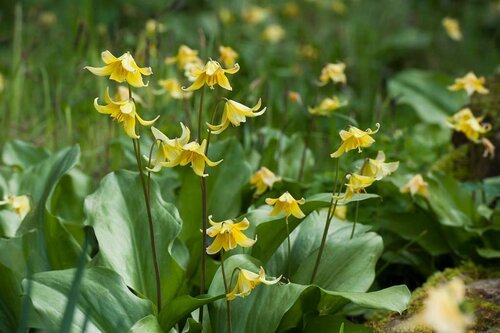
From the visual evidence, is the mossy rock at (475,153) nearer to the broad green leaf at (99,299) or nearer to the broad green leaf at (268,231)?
the broad green leaf at (268,231)

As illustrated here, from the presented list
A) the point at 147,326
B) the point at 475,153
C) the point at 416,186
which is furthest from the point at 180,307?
the point at 475,153

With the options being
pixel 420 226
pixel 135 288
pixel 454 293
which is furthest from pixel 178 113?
pixel 454 293

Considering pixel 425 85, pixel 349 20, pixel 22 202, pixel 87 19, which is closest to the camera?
pixel 22 202

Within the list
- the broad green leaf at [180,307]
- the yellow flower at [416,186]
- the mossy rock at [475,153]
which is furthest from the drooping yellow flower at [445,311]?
the mossy rock at [475,153]

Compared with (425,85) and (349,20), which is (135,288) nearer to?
(425,85)

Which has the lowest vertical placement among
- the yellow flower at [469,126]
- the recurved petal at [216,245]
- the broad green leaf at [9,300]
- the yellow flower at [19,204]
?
the broad green leaf at [9,300]

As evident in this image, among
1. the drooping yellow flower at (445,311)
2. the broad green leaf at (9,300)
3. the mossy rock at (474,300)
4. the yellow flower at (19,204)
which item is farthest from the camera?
the yellow flower at (19,204)

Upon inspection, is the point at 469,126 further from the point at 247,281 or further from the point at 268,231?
the point at 247,281
